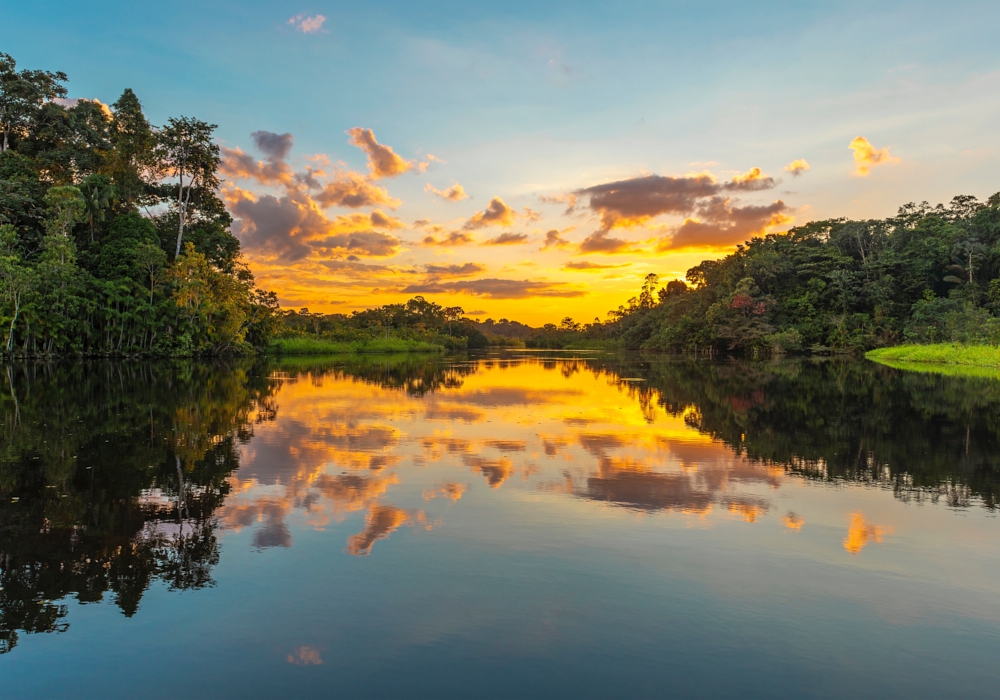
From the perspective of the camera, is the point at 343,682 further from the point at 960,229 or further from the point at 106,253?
the point at 960,229

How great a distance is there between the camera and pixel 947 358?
118 feet

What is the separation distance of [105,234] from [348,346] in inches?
1111

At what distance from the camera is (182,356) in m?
39.9

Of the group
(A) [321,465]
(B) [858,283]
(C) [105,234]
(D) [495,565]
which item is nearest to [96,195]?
(C) [105,234]

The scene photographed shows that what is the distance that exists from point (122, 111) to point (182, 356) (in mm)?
16689

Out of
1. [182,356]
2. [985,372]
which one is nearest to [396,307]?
[182,356]

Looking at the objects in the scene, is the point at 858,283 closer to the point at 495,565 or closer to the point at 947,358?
the point at 947,358

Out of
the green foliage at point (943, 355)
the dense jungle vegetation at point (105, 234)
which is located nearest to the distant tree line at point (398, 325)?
the dense jungle vegetation at point (105, 234)

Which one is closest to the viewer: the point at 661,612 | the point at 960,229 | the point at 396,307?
the point at 661,612

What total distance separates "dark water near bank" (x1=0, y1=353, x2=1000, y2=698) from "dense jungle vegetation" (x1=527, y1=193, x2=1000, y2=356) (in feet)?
147

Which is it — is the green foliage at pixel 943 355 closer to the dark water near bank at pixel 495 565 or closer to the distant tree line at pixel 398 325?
the dark water near bank at pixel 495 565

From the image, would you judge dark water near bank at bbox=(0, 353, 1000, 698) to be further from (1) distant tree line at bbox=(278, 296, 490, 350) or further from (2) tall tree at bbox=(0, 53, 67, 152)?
(1) distant tree line at bbox=(278, 296, 490, 350)

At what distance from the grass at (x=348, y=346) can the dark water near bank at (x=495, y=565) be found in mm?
46916

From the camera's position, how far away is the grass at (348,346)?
184ft
